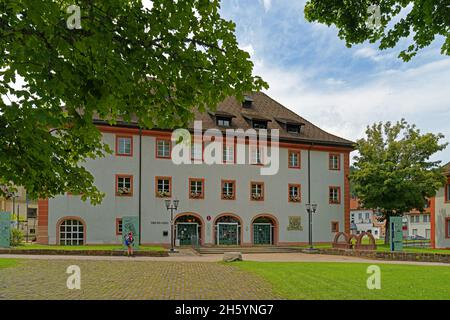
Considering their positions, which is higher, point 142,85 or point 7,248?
point 142,85

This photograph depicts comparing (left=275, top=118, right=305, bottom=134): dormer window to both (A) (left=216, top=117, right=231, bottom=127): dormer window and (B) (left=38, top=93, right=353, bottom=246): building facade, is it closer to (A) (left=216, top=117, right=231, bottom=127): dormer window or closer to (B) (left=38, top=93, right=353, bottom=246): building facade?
(B) (left=38, top=93, right=353, bottom=246): building facade

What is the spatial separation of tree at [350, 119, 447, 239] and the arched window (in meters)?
22.2

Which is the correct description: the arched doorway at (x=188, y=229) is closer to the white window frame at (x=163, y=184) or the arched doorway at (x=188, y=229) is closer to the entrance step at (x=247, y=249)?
the white window frame at (x=163, y=184)

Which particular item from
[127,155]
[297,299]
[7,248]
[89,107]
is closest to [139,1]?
[89,107]

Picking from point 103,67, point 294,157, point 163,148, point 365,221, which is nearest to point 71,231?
point 163,148

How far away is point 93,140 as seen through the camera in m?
9.79

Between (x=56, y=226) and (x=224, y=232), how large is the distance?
40.7 ft

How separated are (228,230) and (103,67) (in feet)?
109

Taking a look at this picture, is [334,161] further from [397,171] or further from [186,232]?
[186,232]

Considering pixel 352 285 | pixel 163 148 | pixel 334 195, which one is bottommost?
pixel 352 285

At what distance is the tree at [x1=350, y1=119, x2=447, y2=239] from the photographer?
39.4 meters

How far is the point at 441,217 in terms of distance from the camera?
39.2 metres
